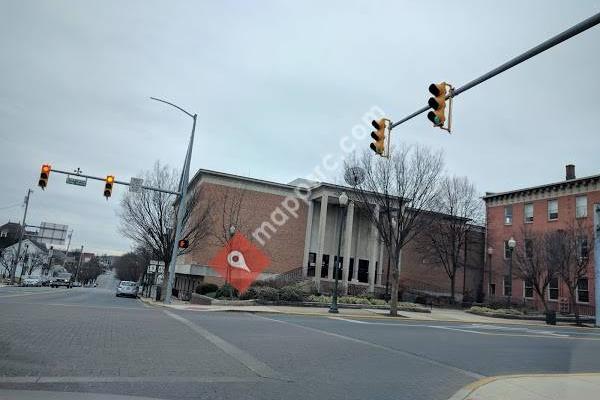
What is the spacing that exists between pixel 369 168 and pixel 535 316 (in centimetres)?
1672

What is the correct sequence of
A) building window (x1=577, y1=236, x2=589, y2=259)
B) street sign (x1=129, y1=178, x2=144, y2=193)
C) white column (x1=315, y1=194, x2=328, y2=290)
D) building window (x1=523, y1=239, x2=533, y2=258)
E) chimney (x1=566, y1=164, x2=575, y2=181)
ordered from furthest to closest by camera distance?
chimney (x1=566, y1=164, x2=575, y2=181) < white column (x1=315, y1=194, x2=328, y2=290) < building window (x1=523, y1=239, x2=533, y2=258) < building window (x1=577, y1=236, x2=589, y2=259) < street sign (x1=129, y1=178, x2=144, y2=193)

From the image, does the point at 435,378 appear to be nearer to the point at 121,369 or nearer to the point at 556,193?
the point at 121,369

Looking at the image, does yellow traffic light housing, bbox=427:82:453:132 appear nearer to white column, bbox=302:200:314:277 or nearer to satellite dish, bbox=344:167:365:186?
satellite dish, bbox=344:167:365:186

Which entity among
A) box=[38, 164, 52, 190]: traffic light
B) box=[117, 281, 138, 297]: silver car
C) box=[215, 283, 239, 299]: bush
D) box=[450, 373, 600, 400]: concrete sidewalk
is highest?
box=[38, 164, 52, 190]: traffic light

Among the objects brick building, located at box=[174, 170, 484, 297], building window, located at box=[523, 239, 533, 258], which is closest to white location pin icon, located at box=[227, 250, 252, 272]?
brick building, located at box=[174, 170, 484, 297]

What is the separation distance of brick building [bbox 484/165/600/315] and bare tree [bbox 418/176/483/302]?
8.18 ft

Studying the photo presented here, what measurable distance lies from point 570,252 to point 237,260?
78.6 feet

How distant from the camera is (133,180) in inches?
916

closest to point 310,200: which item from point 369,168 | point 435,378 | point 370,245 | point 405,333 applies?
point 370,245

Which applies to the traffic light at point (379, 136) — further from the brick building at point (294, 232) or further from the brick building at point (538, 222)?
the brick building at point (294, 232)

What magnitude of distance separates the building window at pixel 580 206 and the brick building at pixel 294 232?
41.1ft

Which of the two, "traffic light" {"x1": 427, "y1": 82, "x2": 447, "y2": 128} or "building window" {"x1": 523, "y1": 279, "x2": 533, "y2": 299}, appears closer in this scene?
"traffic light" {"x1": 427, "y1": 82, "x2": 447, "y2": 128}

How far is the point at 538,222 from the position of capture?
139 ft

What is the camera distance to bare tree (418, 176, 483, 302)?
139 ft
